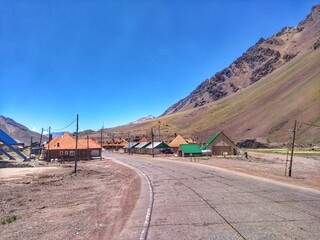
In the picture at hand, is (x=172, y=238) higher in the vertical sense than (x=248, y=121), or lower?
lower

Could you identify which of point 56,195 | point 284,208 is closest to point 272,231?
point 284,208

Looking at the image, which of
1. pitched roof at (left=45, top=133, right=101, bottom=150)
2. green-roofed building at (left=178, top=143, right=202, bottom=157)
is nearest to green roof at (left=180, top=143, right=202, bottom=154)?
green-roofed building at (left=178, top=143, right=202, bottom=157)

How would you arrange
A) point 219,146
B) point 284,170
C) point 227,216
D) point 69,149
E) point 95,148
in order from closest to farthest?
point 227,216 → point 284,170 → point 69,149 → point 95,148 → point 219,146

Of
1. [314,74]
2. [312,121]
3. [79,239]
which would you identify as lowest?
[79,239]

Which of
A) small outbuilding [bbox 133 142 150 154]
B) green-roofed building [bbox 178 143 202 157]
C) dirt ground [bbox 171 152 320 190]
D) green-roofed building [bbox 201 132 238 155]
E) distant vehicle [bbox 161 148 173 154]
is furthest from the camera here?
small outbuilding [bbox 133 142 150 154]

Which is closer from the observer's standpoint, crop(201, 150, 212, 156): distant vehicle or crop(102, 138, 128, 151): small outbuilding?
crop(201, 150, 212, 156): distant vehicle

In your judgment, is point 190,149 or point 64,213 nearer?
point 64,213

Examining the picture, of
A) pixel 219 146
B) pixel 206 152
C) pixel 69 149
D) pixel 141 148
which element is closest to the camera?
pixel 69 149

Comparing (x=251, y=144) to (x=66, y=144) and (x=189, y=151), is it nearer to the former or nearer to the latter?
(x=189, y=151)

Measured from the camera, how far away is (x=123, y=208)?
17.5 metres

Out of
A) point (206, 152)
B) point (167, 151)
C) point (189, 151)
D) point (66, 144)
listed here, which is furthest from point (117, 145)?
point (66, 144)

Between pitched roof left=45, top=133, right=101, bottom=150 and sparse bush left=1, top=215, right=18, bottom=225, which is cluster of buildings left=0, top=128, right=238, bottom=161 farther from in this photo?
sparse bush left=1, top=215, right=18, bottom=225

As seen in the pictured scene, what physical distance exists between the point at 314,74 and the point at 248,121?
37.6 metres

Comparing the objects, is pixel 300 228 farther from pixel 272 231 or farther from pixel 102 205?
pixel 102 205
